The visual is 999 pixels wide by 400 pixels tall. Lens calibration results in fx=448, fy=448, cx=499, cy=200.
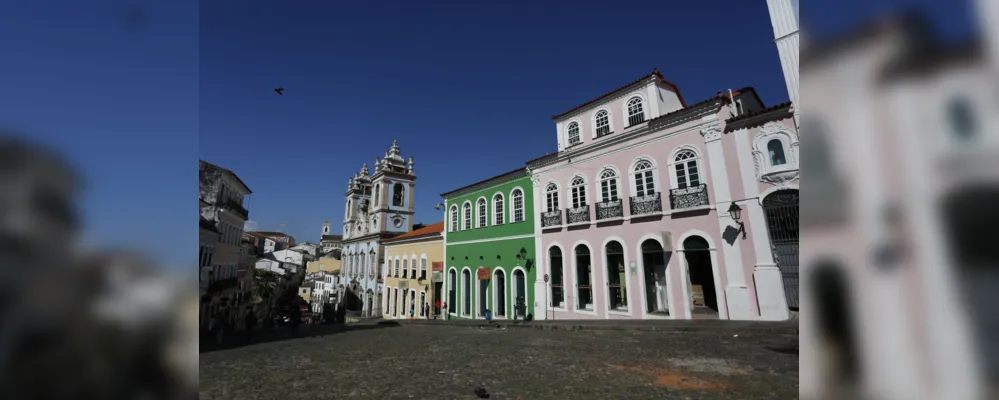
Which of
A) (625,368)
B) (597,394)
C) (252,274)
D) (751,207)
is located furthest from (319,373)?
(751,207)

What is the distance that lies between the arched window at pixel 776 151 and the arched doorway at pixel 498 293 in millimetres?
9041

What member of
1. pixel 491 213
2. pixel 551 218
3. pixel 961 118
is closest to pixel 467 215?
pixel 491 213

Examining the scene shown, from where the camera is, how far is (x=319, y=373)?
5230 millimetres

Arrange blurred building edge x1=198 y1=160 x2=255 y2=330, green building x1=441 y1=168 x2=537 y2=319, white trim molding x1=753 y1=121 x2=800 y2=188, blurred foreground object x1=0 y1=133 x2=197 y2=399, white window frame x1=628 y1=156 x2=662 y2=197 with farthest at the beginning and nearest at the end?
1. green building x1=441 y1=168 x2=537 y2=319
2. white window frame x1=628 y1=156 x2=662 y2=197
3. white trim molding x1=753 y1=121 x2=800 y2=188
4. blurred building edge x1=198 y1=160 x2=255 y2=330
5. blurred foreground object x1=0 y1=133 x2=197 y2=399

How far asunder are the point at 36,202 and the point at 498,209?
15131 millimetres

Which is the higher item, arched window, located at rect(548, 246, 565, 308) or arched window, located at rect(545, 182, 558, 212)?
arched window, located at rect(545, 182, 558, 212)

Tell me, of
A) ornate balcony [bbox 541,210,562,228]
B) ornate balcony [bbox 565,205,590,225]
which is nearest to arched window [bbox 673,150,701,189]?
ornate balcony [bbox 565,205,590,225]

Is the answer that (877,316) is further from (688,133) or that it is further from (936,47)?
(688,133)

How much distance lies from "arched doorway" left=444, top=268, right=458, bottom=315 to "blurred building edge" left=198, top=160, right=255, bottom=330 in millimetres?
15652

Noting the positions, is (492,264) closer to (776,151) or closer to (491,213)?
(491,213)

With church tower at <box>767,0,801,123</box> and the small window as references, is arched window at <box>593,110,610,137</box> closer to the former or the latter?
the small window

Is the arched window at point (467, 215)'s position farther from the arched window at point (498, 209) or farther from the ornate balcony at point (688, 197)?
the ornate balcony at point (688, 197)

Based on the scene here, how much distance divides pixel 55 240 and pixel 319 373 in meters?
4.77

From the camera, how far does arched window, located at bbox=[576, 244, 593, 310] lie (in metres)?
12.6
